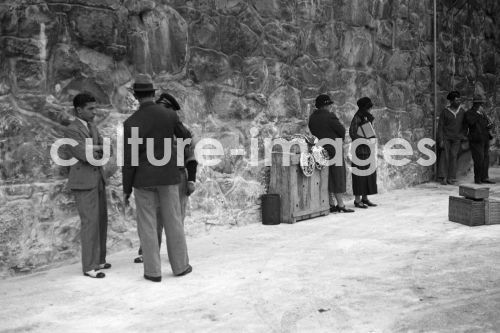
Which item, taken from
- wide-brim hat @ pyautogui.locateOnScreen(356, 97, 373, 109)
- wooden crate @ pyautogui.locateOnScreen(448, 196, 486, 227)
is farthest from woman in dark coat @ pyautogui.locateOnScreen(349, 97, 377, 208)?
wooden crate @ pyautogui.locateOnScreen(448, 196, 486, 227)

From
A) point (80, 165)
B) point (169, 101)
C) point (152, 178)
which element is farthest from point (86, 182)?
point (169, 101)

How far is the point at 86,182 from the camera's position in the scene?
5141 millimetres

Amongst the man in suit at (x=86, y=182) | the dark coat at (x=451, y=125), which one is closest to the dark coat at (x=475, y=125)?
the dark coat at (x=451, y=125)

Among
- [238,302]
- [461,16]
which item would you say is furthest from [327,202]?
[461,16]

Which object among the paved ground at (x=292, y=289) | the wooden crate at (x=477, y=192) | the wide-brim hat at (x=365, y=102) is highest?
the wide-brim hat at (x=365, y=102)

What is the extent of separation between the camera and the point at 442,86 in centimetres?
1212

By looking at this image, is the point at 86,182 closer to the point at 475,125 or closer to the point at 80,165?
the point at 80,165

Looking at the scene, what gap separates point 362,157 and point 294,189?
1632mm

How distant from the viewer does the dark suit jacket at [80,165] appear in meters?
5.11

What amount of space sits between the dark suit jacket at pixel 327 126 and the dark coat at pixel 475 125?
13.2 feet

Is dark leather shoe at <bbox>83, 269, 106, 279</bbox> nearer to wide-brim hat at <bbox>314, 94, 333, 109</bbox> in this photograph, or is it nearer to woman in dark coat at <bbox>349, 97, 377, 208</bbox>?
wide-brim hat at <bbox>314, 94, 333, 109</bbox>

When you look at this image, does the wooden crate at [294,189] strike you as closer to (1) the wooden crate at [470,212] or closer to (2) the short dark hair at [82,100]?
(1) the wooden crate at [470,212]

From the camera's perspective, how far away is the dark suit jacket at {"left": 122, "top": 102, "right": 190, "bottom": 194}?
497 cm

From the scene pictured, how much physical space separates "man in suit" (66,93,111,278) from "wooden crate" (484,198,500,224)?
4.38m
